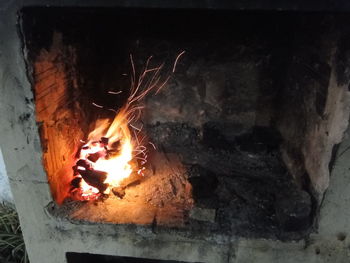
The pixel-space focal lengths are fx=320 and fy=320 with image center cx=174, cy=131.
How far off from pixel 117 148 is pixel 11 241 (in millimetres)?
1081

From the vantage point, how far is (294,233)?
140cm

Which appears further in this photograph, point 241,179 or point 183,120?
point 183,120

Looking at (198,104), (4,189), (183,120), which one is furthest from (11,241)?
(198,104)

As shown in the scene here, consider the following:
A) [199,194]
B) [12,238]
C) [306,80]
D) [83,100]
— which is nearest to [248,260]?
[199,194]

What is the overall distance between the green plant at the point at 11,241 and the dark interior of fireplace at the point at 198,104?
2.62ft

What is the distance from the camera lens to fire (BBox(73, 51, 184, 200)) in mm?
1679

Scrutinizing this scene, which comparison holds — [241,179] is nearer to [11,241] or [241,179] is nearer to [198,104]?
[198,104]

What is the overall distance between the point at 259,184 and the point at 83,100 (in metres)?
1.08

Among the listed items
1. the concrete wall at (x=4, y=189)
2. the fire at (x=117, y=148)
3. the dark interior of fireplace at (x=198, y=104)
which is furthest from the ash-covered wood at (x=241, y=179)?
the concrete wall at (x=4, y=189)

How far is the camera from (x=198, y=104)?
2.09 m

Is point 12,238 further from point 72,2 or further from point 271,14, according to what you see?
point 271,14

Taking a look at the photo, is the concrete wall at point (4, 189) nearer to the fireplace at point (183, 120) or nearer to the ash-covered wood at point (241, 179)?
the fireplace at point (183, 120)

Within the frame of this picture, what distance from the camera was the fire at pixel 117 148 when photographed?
1679 mm

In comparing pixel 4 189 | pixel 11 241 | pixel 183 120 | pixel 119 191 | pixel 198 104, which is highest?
pixel 198 104
